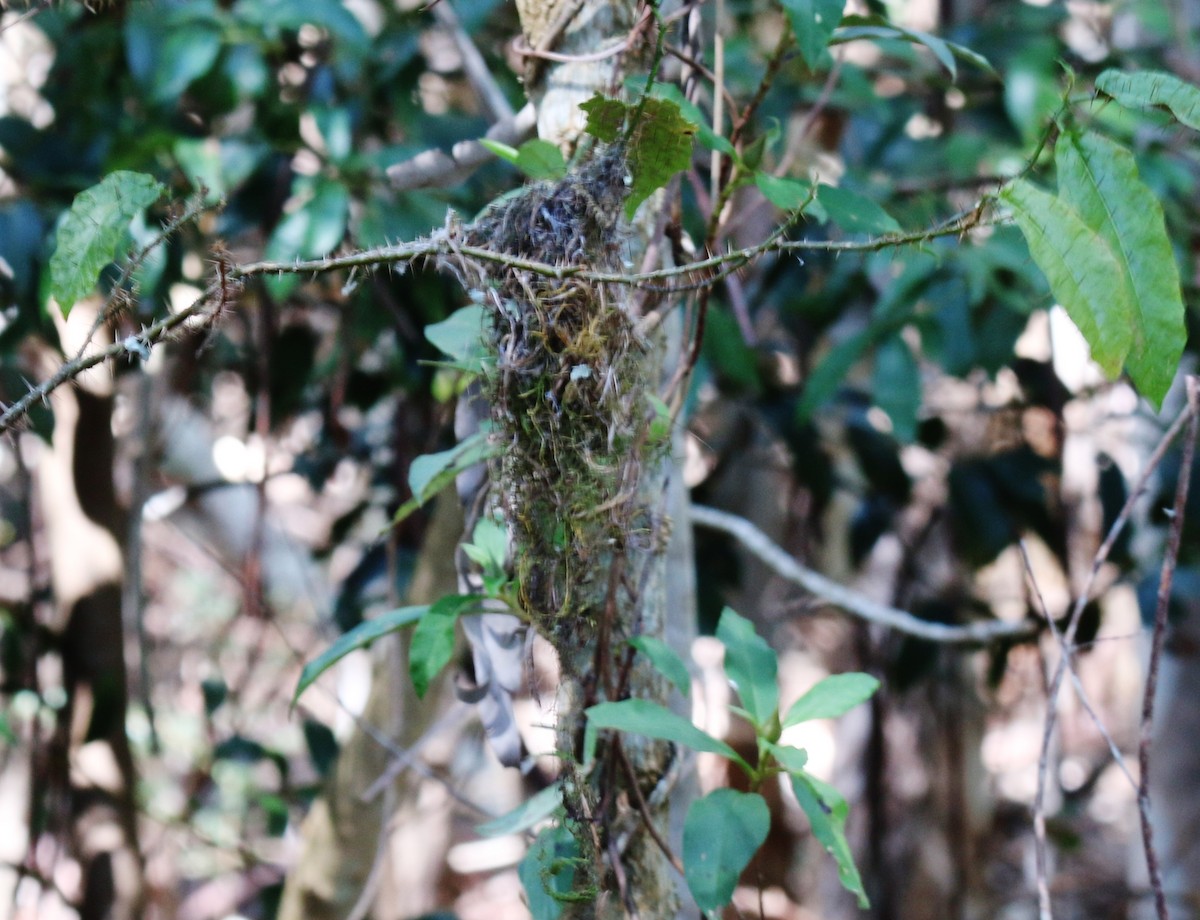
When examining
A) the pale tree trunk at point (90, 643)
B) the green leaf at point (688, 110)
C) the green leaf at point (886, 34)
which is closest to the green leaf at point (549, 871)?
the green leaf at point (688, 110)

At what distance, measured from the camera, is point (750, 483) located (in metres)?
1.83

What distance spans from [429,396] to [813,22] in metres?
0.92

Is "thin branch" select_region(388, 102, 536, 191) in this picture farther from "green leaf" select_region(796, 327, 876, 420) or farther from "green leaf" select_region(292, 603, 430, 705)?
"green leaf" select_region(796, 327, 876, 420)

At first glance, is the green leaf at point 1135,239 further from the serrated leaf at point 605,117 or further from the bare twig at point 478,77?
the bare twig at point 478,77

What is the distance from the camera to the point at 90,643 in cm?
148

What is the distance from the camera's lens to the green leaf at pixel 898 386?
1179 millimetres

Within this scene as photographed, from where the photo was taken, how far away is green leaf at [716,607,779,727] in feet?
1.89

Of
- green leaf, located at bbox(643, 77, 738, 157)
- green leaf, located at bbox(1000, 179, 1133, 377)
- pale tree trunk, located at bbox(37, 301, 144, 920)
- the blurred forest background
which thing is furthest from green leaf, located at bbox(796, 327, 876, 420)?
pale tree trunk, located at bbox(37, 301, 144, 920)

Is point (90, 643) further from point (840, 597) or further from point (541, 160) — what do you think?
point (541, 160)

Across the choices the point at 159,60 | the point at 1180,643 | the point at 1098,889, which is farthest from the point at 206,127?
the point at 1098,889

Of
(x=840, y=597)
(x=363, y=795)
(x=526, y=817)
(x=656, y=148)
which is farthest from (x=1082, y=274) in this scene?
(x=363, y=795)

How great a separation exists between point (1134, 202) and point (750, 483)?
1.41 m

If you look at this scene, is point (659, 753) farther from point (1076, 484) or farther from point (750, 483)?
point (1076, 484)

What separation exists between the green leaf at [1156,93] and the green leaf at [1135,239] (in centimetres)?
2
